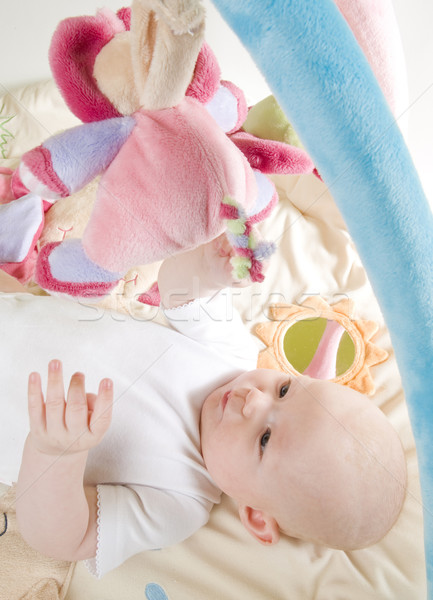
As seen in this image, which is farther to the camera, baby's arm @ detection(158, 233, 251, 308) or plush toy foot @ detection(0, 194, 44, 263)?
plush toy foot @ detection(0, 194, 44, 263)

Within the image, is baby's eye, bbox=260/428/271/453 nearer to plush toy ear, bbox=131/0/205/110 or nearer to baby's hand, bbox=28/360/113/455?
baby's hand, bbox=28/360/113/455

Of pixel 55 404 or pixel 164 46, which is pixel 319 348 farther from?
pixel 164 46

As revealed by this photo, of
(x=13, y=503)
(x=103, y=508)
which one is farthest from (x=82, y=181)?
(x=13, y=503)

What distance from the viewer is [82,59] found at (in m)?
0.33

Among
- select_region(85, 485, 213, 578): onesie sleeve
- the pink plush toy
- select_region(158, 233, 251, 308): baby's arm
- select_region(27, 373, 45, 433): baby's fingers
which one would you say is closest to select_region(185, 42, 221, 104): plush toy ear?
the pink plush toy

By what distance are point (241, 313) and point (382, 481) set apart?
35 centimetres

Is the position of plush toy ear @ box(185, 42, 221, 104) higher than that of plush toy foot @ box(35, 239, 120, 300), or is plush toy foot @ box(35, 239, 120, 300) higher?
plush toy ear @ box(185, 42, 221, 104)

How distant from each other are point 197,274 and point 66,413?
8.0 inches

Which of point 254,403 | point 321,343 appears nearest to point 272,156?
point 254,403

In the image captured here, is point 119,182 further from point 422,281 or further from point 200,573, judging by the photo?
point 200,573

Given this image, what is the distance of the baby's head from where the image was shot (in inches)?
17.8

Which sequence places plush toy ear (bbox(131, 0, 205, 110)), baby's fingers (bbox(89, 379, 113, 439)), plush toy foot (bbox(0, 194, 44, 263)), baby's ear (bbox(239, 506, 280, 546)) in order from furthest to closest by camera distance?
1. plush toy foot (bbox(0, 194, 44, 263))
2. baby's ear (bbox(239, 506, 280, 546))
3. baby's fingers (bbox(89, 379, 113, 439))
4. plush toy ear (bbox(131, 0, 205, 110))

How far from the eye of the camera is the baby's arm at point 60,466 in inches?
16.1

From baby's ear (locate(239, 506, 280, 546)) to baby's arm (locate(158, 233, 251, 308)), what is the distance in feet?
0.77
